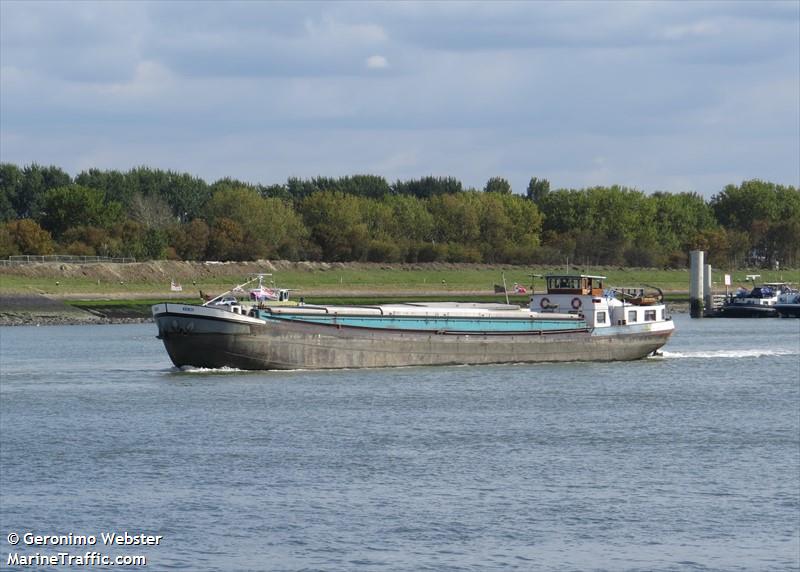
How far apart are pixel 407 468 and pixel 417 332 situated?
32480mm

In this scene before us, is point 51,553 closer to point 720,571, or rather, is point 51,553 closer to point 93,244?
point 720,571

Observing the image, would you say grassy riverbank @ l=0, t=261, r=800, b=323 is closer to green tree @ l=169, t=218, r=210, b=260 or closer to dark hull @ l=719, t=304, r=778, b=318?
green tree @ l=169, t=218, r=210, b=260

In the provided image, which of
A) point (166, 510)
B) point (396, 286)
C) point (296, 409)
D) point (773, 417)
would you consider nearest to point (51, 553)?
point (166, 510)

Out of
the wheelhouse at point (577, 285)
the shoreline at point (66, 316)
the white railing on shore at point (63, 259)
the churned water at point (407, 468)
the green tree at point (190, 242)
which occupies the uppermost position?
the green tree at point (190, 242)

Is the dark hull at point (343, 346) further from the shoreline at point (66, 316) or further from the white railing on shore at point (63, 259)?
the white railing on shore at point (63, 259)

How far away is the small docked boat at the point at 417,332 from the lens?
69.2 meters

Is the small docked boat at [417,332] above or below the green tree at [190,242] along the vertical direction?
below

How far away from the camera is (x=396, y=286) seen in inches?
6437

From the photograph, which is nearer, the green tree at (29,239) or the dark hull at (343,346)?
the dark hull at (343,346)

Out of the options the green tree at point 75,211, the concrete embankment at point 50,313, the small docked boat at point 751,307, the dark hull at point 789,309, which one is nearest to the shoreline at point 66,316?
the concrete embankment at point 50,313

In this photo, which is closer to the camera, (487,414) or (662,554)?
(662,554)

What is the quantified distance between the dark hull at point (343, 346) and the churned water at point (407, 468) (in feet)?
4.93

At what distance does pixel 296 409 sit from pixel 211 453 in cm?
1134

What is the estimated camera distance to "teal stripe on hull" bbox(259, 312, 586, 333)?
7169cm
